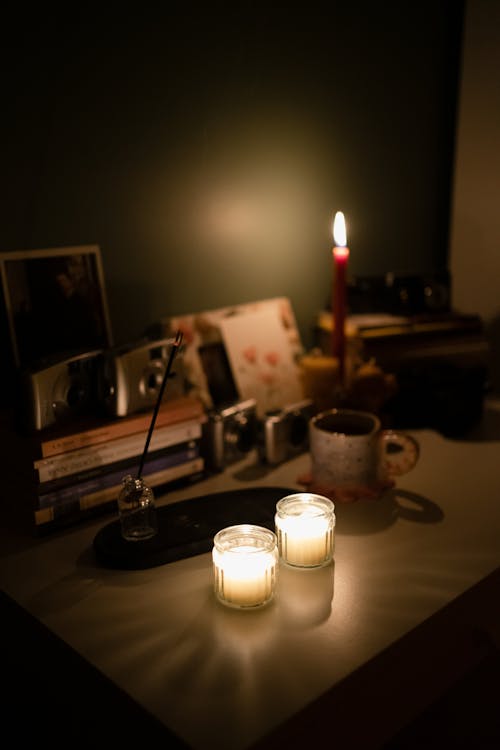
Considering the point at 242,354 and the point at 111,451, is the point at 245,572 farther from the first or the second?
the point at 242,354

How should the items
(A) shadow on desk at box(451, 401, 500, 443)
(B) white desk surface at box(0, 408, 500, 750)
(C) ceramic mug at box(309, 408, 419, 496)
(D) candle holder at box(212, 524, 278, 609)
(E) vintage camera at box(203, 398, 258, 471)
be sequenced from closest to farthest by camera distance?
(B) white desk surface at box(0, 408, 500, 750) < (D) candle holder at box(212, 524, 278, 609) < (C) ceramic mug at box(309, 408, 419, 496) < (E) vintage camera at box(203, 398, 258, 471) < (A) shadow on desk at box(451, 401, 500, 443)

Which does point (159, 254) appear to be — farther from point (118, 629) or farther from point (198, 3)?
point (118, 629)

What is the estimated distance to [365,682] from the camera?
631 millimetres

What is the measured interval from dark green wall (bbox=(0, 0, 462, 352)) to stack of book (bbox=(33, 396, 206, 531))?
26 cm

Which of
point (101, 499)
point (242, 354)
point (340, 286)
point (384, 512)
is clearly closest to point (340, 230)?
point (340, 286)

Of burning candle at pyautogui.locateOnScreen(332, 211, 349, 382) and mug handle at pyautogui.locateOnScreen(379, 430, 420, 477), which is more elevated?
burning candle at pyautogui.locateOnScreen(332, 211, 349, 382)

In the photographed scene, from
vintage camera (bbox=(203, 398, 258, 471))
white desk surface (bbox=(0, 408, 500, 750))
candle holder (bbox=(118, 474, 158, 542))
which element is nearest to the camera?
white desk surface (bbox=(0, 408, 500, 750))

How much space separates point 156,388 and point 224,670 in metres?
0.45

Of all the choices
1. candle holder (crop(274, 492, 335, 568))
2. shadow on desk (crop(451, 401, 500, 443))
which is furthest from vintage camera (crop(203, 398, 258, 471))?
shadow on desk (crop(451, 401, 500, 443))

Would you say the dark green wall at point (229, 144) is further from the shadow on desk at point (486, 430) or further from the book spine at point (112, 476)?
the shadow on desk at point (486, 430)

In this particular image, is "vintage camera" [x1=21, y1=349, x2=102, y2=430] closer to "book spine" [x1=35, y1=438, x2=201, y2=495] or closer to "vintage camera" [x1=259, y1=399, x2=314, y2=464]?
"book spine" [x1=35, y1=438, x2=201, y2=495]

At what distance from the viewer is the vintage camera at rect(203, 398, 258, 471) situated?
3.44 feet

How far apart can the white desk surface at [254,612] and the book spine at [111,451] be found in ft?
0.26

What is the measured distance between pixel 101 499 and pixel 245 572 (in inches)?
11.2
